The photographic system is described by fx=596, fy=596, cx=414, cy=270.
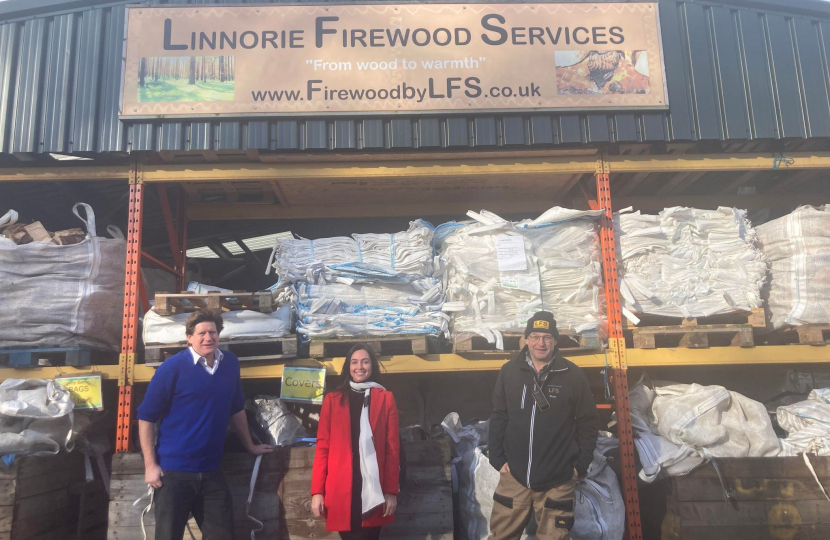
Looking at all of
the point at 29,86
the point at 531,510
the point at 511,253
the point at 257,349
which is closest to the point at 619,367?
the point at 511,253

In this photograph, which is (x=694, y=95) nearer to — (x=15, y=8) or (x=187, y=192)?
(x=187, y=192)

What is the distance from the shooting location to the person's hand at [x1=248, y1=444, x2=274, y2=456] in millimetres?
4605

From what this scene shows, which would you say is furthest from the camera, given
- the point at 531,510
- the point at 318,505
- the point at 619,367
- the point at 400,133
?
the point at 400,133

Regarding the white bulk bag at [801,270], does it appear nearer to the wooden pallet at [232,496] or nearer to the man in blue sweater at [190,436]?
the wooden pallet at [232,496]

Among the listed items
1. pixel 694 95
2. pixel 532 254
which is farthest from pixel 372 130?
pixel 694 95

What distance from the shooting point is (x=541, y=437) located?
13.1 ft

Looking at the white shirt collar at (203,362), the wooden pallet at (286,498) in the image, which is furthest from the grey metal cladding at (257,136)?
the wooden pallet at (286,498)

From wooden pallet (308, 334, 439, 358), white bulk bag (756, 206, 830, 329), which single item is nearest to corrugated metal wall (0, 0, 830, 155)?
white bulk bag (756, 206, 830, 329)

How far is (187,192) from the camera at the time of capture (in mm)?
6660

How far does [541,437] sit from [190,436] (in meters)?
2.34

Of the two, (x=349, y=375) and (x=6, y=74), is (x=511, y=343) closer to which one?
(x=349, y=375)

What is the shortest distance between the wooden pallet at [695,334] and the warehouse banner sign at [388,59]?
83.9 inches

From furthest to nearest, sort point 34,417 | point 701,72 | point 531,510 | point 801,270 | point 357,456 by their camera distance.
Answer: point 701,72
point 801,270
point 34,417
point 531,510
point 357,456

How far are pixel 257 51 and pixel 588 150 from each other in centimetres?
327
